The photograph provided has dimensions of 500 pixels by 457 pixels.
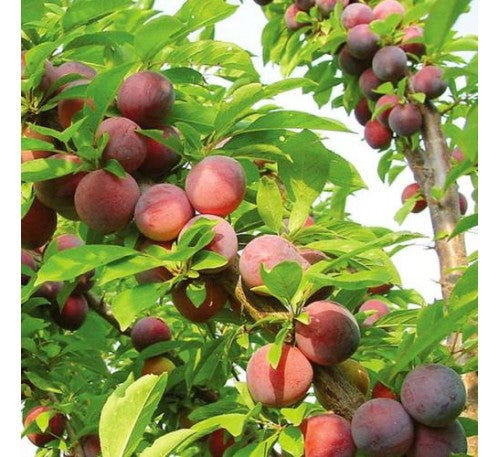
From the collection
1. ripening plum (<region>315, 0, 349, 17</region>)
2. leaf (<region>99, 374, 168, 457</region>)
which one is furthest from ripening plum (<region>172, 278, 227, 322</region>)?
ripening plum (<region>315, 0, 349, 17</region>)

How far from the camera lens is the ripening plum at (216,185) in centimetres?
86

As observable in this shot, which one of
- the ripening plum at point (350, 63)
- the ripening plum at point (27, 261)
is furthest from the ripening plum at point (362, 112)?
the ripening plum at point (27, 261)

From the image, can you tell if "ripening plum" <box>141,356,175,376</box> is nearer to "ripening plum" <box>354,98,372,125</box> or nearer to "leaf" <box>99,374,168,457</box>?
"leaf" <box>99,374,168,457</box>

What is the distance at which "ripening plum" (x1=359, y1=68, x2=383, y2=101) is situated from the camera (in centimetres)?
228

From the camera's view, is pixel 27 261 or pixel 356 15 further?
pixel 356 15

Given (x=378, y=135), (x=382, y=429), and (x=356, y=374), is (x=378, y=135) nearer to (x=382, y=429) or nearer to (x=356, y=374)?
(x=356, y=374)

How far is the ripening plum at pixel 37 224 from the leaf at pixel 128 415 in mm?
321

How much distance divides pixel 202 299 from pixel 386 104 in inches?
56.7

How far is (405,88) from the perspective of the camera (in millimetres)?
2207

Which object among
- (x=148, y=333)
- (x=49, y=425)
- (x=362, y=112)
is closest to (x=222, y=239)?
(x=148, y=333)

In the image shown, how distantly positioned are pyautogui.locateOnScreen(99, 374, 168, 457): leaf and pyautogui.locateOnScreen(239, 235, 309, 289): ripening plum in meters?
0.16

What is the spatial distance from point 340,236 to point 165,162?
0.27m

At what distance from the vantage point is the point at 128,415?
763 millimetres
